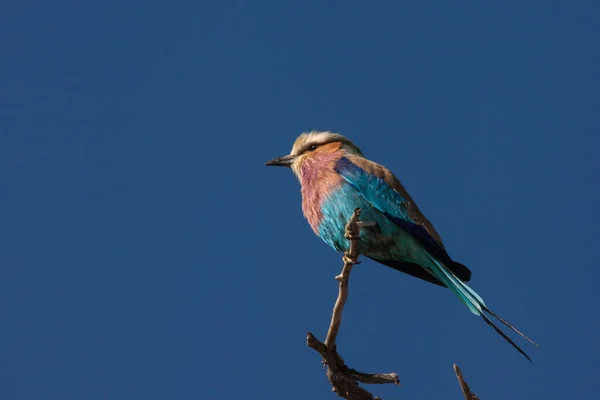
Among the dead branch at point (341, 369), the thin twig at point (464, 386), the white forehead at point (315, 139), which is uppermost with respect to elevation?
the white forehead at point (315, 139)

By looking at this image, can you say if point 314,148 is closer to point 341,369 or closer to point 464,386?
point 341,369

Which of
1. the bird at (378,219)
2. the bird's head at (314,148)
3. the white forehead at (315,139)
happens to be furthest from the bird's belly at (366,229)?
the white forehead at (315,139)

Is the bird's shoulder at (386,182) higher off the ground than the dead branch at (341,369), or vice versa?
the bird's shoulder at (386,182)

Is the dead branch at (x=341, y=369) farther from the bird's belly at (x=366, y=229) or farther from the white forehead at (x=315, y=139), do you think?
the white forehead at (x=315, y=139)

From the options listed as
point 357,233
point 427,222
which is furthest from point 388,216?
point 357,233

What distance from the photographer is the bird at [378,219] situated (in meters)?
4.81

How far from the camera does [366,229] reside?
190 inches

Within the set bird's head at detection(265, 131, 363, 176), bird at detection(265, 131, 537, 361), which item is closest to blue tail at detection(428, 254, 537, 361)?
bird at detection(265, 131, 537, 361)

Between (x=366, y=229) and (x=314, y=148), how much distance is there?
838mm

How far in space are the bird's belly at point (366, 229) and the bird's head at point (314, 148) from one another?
51 centimetres

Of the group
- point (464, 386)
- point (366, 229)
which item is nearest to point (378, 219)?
point (366, 229)

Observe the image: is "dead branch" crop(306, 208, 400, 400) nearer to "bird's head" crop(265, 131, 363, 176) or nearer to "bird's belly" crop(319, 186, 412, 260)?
"bird's belly" crop(319, 186, 412, 260)

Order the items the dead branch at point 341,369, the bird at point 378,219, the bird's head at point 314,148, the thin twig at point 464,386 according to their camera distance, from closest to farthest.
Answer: the thin twig at point 464,386, the dead branch at point 341,369, the bird at point 378,219, the bird's head at point 314,148

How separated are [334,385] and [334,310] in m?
0.34
